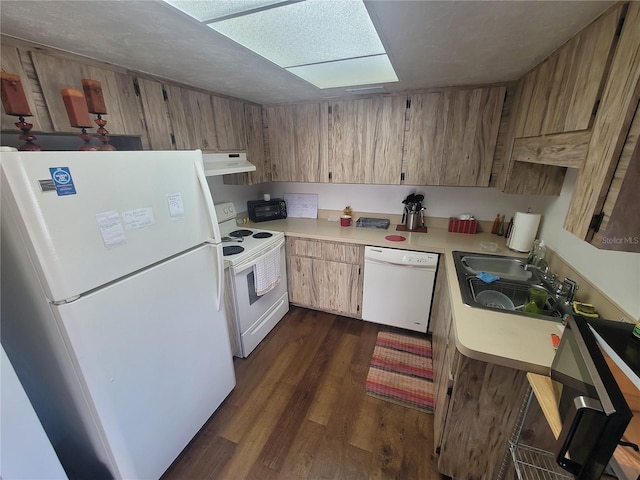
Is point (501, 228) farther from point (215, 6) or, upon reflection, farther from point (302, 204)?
point (215, 6)

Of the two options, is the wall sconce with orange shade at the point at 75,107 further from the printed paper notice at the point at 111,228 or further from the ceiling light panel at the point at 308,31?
the ceiling light panel at the point at 308,31

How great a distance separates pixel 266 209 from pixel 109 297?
1971 millimetres

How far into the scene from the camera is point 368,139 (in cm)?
226

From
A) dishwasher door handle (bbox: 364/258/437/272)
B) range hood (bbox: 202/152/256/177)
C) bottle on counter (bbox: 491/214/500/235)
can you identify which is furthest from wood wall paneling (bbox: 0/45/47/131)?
bottle on counter (bbox: 491/214/500/235)

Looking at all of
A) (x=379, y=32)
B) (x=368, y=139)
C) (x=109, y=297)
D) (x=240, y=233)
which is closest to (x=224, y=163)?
(x=240, y=233)

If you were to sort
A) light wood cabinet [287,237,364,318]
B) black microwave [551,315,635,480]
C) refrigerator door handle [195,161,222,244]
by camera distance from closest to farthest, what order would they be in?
1. black microwave [551,315,635,480]
2. refrigerator door handle [195,161,222,244]
3. light wood cabinet [287,237,364,318]

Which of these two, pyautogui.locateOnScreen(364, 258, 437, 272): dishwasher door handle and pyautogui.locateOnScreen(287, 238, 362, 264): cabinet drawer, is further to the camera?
pyautogui.locateOnScreen(287, 238, 362, 264): cabinet drawer

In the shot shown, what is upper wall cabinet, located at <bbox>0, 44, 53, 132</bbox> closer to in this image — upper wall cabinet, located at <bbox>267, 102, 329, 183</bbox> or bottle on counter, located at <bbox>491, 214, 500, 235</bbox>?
upper wall cabinet, located at <bbox>267, 102, 329, 183</bbox>

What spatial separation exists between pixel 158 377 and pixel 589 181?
190 cm

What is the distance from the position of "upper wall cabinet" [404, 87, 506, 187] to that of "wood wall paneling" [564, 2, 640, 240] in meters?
1.18

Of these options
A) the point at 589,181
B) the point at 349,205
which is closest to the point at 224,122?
the point at 349,205

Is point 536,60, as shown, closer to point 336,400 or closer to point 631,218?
point 631,218

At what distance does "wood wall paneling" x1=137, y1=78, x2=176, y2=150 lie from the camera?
150 centimetres

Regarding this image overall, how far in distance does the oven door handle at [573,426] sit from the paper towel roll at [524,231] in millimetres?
1563
